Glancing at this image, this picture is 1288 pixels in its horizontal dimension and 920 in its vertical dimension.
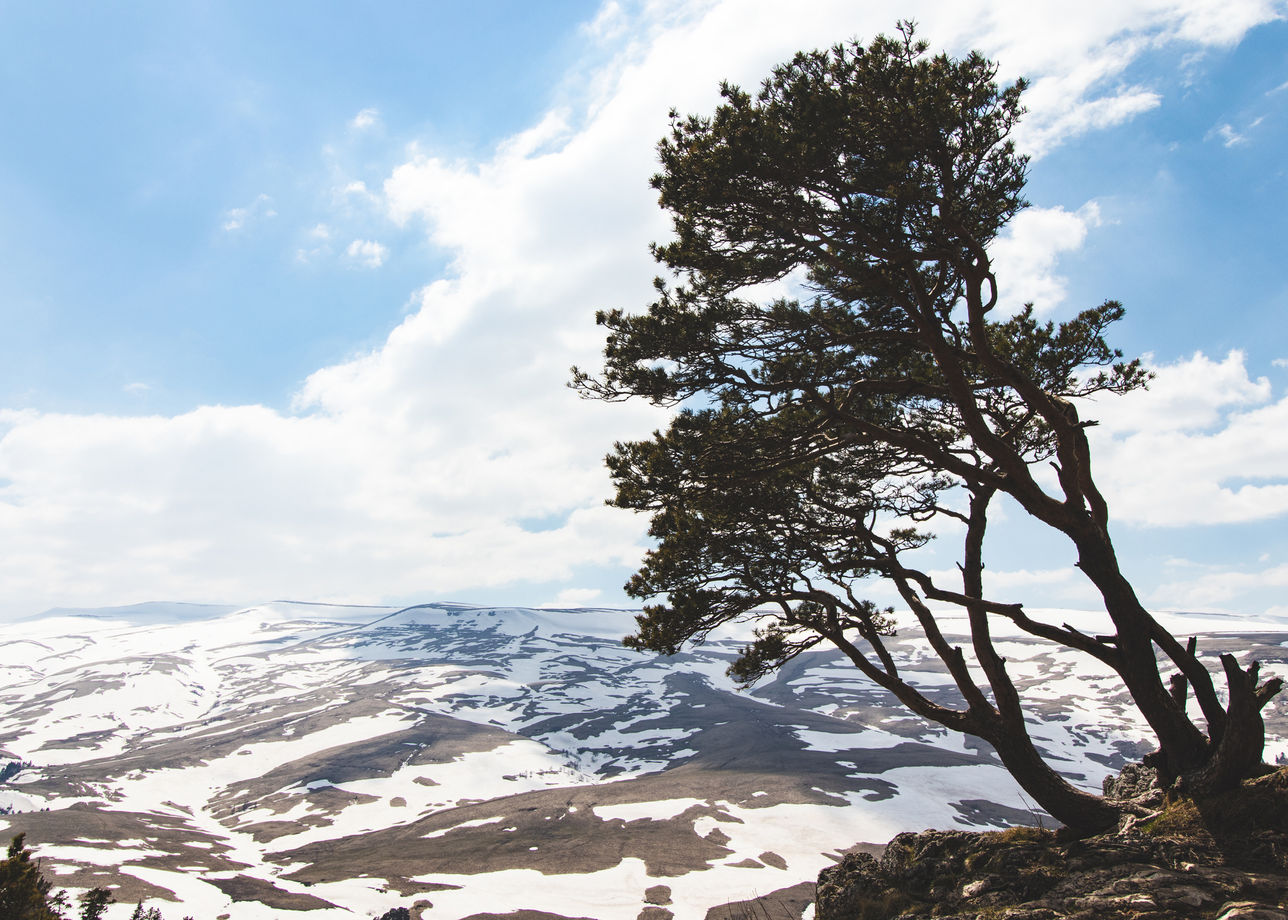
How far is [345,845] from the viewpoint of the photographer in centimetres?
9631

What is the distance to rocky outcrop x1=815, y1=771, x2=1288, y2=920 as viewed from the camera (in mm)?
7340

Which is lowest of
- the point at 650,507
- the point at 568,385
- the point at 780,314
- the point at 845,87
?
the point at 650,507

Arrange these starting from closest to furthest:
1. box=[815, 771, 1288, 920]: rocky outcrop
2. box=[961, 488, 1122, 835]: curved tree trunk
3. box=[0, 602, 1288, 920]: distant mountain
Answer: box=[815, 771, 1288, 920]: rocky outcrop, box=[961, 488, 1122, 835]: curved tree trunk, box=[0, 602, 1288, 920]: distant mountain

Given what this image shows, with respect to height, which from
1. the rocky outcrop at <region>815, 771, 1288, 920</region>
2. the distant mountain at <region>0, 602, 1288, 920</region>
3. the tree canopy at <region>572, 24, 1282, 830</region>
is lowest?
the distant mountain at <region>0, 602, 1288, 920</region>

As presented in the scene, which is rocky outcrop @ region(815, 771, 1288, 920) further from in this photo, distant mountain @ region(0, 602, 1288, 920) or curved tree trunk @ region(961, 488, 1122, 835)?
distant mountain @ region(0, 602, 1288, 920)

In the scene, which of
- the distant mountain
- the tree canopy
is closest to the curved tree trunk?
the tree canopy

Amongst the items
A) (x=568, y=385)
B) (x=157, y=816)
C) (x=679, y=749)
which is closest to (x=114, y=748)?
(x=157, y=816)

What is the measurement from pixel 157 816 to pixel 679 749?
96725 millimetres

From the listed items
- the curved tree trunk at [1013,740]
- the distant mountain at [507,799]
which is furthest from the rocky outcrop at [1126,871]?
the distant mountain at [507,799]

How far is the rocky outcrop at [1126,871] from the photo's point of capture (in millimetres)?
7340

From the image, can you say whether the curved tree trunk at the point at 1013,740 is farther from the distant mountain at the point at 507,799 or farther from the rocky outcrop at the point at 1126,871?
the distant mountain at the point at 507,799

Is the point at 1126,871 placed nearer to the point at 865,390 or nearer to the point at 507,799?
the point at 865,390

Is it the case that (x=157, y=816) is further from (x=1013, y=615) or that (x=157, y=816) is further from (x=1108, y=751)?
(x=1108, y=751)

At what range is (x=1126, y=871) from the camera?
8367mm
